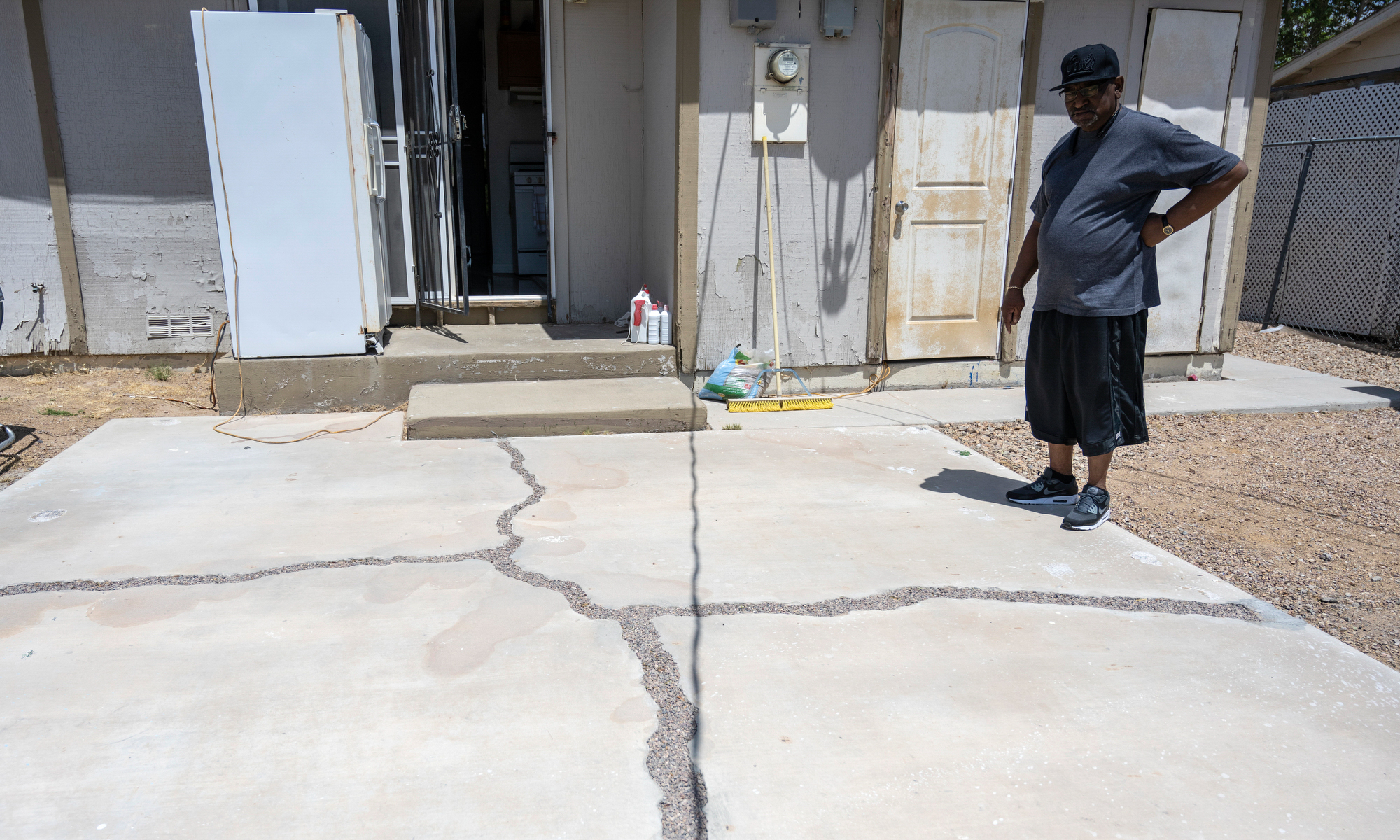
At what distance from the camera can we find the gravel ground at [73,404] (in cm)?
447

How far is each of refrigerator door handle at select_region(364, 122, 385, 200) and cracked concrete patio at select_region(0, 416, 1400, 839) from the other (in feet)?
6.96

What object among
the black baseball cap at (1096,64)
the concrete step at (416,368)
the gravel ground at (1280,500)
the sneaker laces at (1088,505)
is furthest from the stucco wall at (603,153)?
the sneaker laces at (1088,505)

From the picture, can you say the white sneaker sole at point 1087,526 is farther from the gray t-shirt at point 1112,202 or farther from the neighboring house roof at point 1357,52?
the neighboring house roof at point 1357,52

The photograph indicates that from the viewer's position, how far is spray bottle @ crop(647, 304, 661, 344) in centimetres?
558

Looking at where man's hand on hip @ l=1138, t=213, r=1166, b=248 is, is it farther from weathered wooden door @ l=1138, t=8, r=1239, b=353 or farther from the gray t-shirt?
weathered wooden door @ l=1138, t=8, r=1239, b=353

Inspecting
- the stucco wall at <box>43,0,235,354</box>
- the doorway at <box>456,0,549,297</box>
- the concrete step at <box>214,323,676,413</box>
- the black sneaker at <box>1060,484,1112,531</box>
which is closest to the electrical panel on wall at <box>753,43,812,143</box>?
the concrete step at <box>214,323,676,413</box>

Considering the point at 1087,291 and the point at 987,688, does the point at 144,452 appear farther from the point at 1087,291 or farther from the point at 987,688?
the point at 1087,291

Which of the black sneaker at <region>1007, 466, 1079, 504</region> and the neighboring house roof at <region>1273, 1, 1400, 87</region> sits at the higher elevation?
the neighboring house roof at <region>1273, 1, 1400, 87</region>

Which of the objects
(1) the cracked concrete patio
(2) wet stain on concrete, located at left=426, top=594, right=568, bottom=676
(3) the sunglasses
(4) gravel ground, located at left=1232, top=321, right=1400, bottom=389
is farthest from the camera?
(4) gravel ground, located at left=1232, top=321, right=1400, bottom=389

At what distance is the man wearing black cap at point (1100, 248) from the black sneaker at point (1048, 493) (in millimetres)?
205

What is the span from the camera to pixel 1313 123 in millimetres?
8945

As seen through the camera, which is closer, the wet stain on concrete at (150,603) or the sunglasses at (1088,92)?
the wet stain on concrete at (150,603)

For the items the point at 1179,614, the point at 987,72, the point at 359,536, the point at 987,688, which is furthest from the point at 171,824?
the point at 987,72

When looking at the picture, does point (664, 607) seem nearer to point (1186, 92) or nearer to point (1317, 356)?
point (1186, 92)
